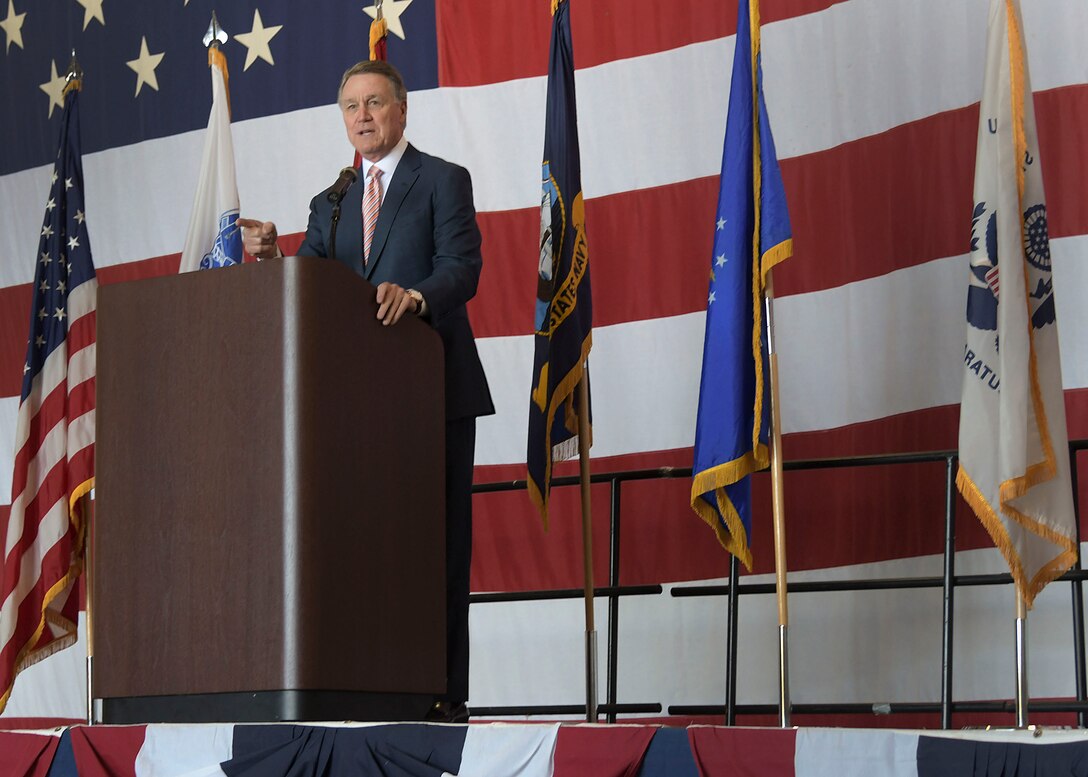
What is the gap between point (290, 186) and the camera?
4891mm

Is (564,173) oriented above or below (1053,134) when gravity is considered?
below

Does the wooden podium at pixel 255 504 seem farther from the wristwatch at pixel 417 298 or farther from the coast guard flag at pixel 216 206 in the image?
the coast guard flag at pixel 216 206

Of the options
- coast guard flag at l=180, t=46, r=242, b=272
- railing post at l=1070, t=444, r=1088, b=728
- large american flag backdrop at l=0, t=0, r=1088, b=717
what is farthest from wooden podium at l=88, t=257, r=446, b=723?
large american flag backdrop at l=0, t=0, r=1088, b=717

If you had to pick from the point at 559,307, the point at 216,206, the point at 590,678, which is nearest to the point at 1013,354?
the point at 559,307

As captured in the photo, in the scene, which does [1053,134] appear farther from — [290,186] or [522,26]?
[290,186]

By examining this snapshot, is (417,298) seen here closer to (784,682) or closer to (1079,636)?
(784,682)

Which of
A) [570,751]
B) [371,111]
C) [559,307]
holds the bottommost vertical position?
[570,751]

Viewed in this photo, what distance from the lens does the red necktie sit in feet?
8.92

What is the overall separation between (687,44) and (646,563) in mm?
1636

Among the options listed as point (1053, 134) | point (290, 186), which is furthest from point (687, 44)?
point (290, 186)

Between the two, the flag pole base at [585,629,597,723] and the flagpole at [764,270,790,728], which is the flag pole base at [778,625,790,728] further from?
the flag pole base at [585,629,597,723]

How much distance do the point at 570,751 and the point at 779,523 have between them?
878 millimetres

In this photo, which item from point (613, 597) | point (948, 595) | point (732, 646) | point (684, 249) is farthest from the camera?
point (684, 249)

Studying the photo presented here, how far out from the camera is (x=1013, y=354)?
9.27 feet
